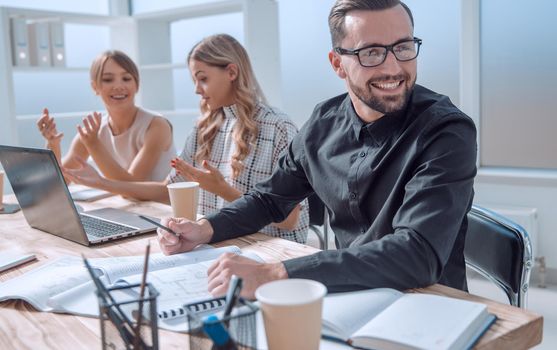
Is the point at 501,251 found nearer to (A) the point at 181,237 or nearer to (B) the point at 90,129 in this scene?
(A) the point at 181,237

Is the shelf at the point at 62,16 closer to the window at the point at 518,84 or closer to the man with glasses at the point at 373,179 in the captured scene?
the window at the point at 518,84

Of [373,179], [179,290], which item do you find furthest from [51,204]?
[373,179]

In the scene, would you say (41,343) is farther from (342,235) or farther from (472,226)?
(472,226)

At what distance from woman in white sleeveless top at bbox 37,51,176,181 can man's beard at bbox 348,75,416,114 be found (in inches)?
53.2

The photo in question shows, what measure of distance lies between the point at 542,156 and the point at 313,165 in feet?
6.54

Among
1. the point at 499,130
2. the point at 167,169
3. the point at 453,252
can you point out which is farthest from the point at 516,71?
the point at 453,252

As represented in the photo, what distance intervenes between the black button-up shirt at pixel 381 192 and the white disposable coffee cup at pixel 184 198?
11 cm

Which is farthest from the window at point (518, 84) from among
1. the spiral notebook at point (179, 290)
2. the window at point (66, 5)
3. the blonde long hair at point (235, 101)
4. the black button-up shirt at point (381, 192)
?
the window at point (66, 5)

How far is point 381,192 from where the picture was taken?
1.35 m

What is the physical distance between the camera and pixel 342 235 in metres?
1.52

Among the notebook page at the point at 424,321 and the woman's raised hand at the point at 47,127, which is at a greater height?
the woman's raised hand at the point at 47,127

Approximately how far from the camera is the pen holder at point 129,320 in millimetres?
726

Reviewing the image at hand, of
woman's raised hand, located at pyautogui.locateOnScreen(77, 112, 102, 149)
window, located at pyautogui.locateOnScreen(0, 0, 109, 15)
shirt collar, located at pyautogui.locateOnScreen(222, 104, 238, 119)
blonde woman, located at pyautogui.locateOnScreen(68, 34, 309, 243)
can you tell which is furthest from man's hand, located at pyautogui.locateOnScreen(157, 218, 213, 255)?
window, located at pyautogui.locateOnScreen(0, 0, 109, 15)

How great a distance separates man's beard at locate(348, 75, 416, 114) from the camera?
133 cm
